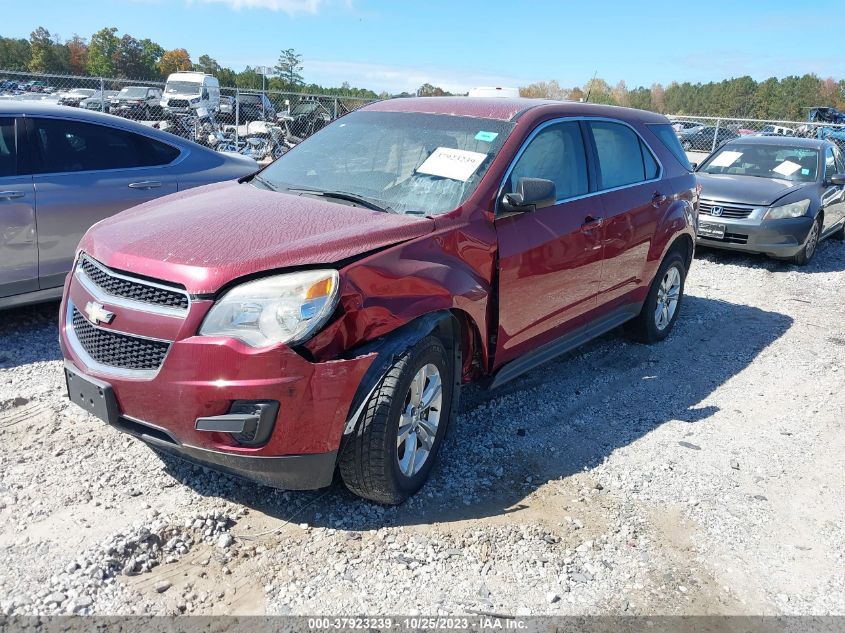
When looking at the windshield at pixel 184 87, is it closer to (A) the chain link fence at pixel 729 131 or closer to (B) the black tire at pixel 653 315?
(A) the chain link fence at pixel 729 131

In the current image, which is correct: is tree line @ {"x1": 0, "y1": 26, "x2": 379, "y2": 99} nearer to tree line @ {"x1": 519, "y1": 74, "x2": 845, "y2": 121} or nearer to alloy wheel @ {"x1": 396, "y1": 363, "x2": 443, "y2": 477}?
tree line @ {"x1": 519, "y1": 74, "x2": 845, "y2": 121}

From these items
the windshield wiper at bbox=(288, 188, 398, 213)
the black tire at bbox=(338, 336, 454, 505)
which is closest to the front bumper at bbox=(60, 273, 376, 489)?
the black tire at bbox=(338, 336, 454, 505)

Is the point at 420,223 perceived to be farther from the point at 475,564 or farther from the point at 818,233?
the point at 818,233

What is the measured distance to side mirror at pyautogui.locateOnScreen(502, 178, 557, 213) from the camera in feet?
11.9

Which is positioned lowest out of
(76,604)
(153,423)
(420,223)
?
(76,604)

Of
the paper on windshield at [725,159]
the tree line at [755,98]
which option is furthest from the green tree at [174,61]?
the paper on windshield at [725,159]

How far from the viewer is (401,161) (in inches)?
155

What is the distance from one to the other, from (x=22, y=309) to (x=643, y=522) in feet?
16.6

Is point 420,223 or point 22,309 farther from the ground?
point 420,223

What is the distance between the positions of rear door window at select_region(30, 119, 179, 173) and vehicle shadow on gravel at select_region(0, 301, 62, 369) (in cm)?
119

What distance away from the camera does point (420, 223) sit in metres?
3.33

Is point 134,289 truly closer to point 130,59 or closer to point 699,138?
point 699,138

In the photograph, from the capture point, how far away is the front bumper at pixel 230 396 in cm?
269

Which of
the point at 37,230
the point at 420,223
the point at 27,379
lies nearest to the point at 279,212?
the point at 420,223
